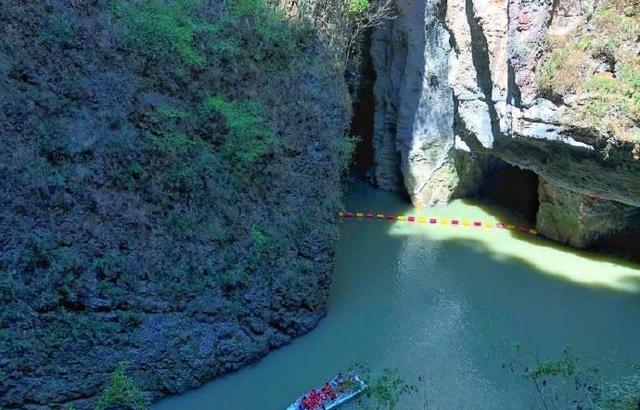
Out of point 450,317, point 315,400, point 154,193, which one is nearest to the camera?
point 315,400

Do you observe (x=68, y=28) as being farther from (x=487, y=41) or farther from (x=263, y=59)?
(x=487, y=41)

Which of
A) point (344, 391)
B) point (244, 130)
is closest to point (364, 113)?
point (244, 130)

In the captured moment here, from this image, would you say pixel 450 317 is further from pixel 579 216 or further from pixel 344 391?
pixel 579 216

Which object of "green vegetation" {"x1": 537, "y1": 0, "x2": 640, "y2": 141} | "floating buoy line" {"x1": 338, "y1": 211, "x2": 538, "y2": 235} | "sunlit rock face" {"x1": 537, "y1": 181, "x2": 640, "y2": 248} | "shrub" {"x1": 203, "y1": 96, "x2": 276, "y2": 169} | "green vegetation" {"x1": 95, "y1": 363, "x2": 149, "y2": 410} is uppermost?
"green vegetation" {"x1": 537, "y1": 0, "x2": 640, "y2": 141}

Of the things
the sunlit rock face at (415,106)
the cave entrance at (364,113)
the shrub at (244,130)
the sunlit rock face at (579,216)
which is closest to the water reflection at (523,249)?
the sunlit rock face at (579,216)

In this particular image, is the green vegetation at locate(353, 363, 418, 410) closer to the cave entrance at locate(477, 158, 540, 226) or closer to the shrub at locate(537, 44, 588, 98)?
the shrub at locate(537, 44, 588, 98)

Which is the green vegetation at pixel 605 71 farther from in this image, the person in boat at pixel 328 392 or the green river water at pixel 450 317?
the person in boat at pixel 328 392

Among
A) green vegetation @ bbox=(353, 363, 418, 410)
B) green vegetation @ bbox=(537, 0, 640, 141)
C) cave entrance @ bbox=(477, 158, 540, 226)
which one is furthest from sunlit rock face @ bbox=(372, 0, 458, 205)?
green vegetation @ bbox=(353, 363, 418, 410)

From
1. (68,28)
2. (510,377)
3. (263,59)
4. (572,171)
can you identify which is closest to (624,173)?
(572,171)
